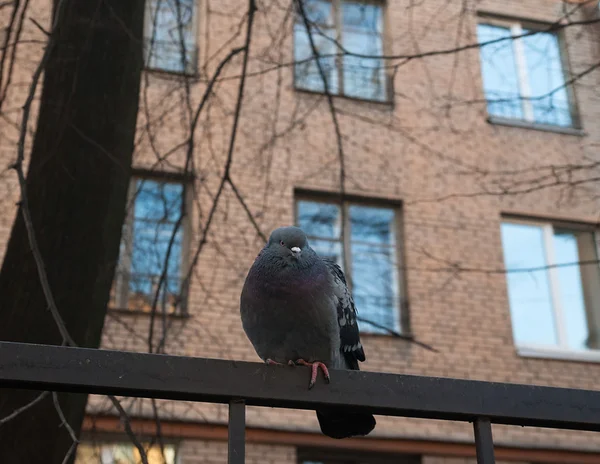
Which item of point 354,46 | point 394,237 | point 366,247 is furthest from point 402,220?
point 354,46

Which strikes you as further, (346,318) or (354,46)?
(354,46)

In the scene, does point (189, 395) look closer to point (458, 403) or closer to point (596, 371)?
point (458, 403)

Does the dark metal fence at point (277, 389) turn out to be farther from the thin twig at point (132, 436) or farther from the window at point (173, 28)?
the window at point (173, 28)

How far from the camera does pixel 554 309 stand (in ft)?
35.9

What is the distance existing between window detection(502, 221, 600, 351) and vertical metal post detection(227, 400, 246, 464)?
9.55m

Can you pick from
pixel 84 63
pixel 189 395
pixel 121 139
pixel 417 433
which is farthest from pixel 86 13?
pixel 417 433

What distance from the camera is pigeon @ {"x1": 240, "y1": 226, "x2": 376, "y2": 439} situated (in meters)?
2.63

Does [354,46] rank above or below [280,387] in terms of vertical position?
above

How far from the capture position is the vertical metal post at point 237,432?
1375 millimetres

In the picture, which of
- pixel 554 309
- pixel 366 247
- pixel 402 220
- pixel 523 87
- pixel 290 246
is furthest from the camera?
pixel 523 87

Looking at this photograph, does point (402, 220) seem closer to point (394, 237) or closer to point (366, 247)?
point (394, 237)

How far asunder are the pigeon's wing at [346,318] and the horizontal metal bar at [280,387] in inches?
51.3

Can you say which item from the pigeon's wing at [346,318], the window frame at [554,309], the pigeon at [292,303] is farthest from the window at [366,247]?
the pigeon at [292,303]

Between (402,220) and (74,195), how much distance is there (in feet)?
24.5
